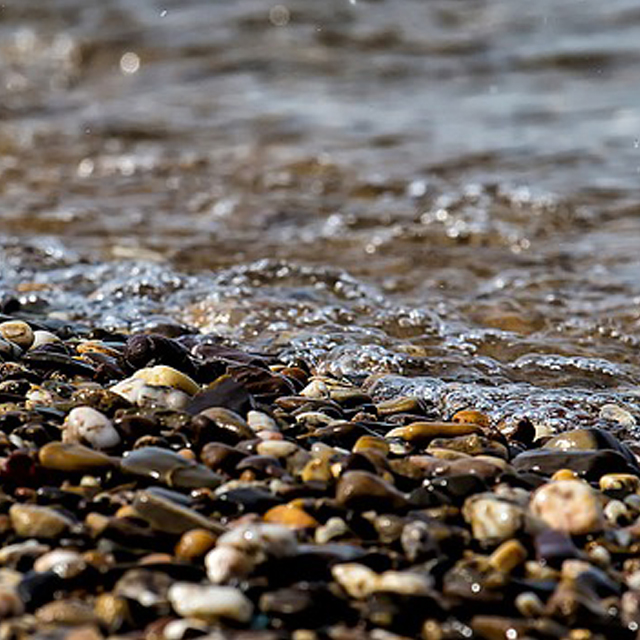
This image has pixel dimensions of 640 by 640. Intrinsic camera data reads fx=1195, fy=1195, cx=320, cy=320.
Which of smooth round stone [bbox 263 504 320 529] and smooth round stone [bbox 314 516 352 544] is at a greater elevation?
smooth round stone [bbox 263 504 320 529]

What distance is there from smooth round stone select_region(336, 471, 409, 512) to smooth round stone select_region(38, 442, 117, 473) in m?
0.54

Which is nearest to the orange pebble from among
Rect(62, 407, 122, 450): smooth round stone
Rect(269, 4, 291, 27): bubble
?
Rect(62, 407, 122, 450): smooth round stone

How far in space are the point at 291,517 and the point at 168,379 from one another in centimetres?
86

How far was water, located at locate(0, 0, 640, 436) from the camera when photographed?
4.62m

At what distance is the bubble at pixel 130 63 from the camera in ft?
34.7

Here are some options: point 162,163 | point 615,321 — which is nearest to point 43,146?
point 162,163

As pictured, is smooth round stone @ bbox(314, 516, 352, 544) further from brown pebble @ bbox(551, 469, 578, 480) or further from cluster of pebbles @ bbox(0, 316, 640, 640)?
brown pebble @ bbox(551, 469, 578, 480)

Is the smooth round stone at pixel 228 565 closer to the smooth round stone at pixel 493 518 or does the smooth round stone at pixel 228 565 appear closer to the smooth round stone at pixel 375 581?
the smooth round stone at pixel 375 581

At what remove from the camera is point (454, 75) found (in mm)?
9602

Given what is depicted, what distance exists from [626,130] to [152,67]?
4556mm

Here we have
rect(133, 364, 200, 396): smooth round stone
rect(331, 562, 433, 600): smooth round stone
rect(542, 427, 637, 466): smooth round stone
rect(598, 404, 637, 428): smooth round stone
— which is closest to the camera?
rect(331, 562, 433, 600): smooth round stone

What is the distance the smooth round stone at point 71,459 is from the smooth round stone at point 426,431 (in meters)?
0.79

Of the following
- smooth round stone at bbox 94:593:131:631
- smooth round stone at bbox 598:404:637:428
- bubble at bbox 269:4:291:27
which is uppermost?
bubble at bbox 269:4:291:27

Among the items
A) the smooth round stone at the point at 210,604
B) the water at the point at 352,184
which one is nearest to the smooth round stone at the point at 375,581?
the smooth round stone at the point at 210,604
